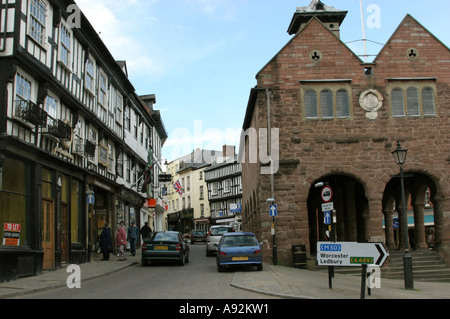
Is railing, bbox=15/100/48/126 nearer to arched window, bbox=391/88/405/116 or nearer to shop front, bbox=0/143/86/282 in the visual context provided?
shop front, bbox=0/143/86/282

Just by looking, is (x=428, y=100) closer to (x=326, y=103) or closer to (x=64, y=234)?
(x=326, y=103)

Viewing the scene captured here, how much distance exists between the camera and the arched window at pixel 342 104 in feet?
72.7

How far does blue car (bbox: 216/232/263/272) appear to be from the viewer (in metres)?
17.5

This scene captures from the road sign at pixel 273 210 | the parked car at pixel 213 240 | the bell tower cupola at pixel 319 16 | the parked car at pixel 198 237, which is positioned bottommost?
the parked car at pixel 198 237

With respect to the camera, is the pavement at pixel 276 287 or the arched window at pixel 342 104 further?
the arched window at pixel 342 104

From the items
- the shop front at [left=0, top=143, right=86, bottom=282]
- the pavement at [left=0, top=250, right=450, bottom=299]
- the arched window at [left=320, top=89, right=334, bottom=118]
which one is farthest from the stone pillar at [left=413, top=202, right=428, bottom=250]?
the shop front at [left=0, top=143, right=86, bottom=282]

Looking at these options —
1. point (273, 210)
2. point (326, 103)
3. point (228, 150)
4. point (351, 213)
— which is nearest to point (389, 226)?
point (351, 213)

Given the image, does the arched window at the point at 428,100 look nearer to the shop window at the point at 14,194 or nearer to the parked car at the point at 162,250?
the parked car at the point at 162,250

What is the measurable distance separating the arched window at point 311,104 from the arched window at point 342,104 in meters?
1.00

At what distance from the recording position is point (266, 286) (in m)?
13.0

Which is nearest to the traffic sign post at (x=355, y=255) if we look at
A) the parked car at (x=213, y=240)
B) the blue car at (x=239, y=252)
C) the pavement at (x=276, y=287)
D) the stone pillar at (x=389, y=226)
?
the pavement at (x=276, y=287)
